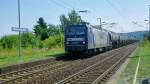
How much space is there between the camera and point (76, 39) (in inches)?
1388

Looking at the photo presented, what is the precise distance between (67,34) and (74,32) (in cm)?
68

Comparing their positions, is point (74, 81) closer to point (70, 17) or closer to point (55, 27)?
point (70, 17)

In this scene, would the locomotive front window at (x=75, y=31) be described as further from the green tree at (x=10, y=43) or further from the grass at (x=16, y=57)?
the green tree at (x=10, y=43)

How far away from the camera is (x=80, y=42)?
3531 centimetres

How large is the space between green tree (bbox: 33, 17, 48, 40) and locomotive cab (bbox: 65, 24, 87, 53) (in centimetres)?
9599

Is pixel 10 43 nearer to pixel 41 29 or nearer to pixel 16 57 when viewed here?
pixel 16 57

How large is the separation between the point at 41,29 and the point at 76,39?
103 m

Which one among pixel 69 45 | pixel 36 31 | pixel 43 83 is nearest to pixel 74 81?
pixel 43 83

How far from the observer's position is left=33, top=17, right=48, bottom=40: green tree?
135 meters

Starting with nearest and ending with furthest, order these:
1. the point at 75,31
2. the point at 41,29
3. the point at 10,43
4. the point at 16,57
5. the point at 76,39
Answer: the point at 16,57 → the point at 76,39 → the point at 75,31 → the point at 10,43 → the point at 41,29

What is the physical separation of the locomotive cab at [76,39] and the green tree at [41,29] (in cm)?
9599

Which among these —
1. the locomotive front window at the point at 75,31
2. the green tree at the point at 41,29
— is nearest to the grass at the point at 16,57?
the locomotive front window at the point at 75,31

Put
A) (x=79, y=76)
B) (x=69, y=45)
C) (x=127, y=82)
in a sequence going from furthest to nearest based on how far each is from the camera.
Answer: (x=69, y=45) < (x=79, y=76) < (x=127, y=82)

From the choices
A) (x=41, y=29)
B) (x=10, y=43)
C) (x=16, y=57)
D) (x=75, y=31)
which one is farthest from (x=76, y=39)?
(x=41, y=29)
